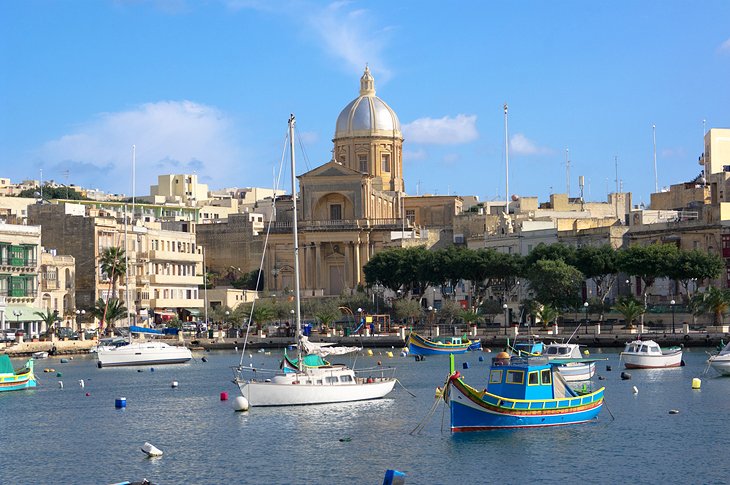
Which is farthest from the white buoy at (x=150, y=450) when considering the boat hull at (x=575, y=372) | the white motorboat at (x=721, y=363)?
the white motorboat at (x=721, y=363)

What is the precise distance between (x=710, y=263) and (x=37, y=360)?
1756 inches

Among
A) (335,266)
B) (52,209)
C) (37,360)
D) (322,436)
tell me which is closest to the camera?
(322,436)

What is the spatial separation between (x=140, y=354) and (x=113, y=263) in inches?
908

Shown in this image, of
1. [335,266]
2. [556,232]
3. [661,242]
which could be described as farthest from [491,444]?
[335,266]

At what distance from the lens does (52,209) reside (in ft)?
386

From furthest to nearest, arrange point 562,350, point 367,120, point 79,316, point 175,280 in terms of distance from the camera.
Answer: point 367,120, point 175,280, point 79,316, point 562,350

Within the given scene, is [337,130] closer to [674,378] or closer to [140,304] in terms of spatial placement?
[140,304]

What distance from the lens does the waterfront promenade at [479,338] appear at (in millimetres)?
89562

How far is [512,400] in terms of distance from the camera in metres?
47.8

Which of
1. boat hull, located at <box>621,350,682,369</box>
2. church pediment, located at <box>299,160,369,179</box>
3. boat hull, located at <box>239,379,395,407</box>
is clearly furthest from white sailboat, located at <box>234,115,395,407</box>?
church pediment, located at <box>299,160,369,179</box>

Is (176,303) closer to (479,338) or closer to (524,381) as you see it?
(479,338)

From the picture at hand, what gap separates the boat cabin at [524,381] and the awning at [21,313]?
56245mm

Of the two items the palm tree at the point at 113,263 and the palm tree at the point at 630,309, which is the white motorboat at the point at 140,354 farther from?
the palm tree at the point at 630,309

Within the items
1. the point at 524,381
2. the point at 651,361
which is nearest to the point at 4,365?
the point at 524,381
